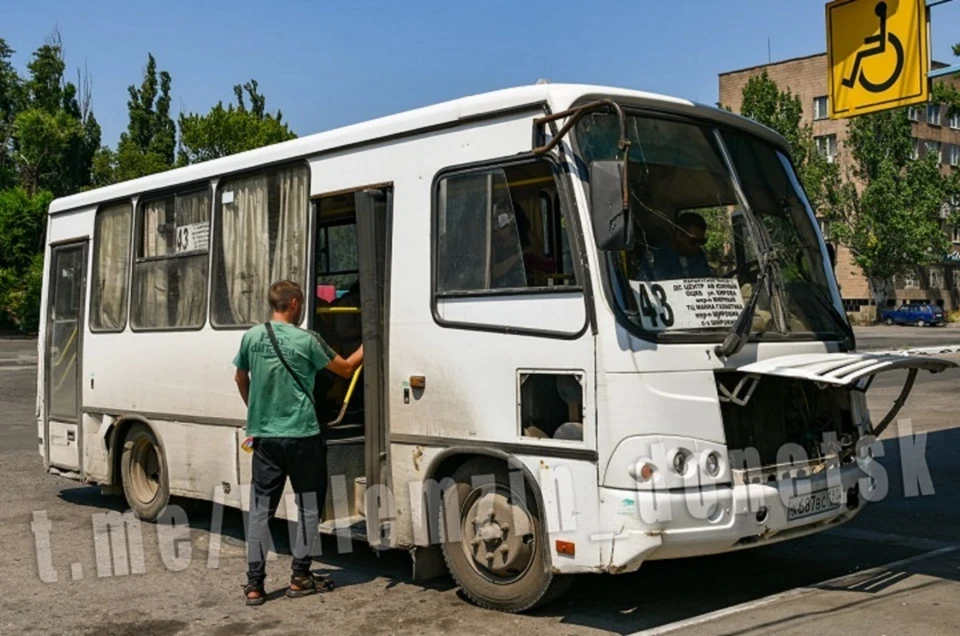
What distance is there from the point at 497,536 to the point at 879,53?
19.4 ft

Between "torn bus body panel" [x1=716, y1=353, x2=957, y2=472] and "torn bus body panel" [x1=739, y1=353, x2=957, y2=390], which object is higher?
"torn bus body panel" [x1=739, y1=353, x2=957, y2=390]

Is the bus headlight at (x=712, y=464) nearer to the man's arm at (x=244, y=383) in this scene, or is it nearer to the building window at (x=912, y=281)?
the man's arm at (x=244, y=383)

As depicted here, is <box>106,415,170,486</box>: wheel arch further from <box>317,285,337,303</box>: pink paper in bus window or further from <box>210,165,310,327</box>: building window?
<box>317,285,337,303</box>: pink paper in bus window

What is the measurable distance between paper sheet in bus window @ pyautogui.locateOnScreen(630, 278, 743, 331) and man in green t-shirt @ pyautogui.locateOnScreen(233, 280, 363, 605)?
2220 mm

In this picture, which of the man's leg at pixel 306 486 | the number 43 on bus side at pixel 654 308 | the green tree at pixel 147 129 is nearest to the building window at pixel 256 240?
the man's leg at pixel 306 486

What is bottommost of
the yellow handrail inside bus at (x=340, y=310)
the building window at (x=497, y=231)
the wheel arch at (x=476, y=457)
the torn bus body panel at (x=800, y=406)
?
the wheel arch at (x=476, y=457)

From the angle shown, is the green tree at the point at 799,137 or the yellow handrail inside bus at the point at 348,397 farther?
the green tree at the point at 799,137

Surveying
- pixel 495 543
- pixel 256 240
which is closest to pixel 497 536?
pixel 495 543

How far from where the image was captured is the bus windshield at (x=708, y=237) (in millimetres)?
6098

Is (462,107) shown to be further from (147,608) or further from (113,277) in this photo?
(113,277)

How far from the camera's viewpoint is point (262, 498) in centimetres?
696

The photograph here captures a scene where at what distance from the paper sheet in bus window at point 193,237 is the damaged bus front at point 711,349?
4.02 m

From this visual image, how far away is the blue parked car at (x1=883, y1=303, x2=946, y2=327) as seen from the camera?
61.7 m

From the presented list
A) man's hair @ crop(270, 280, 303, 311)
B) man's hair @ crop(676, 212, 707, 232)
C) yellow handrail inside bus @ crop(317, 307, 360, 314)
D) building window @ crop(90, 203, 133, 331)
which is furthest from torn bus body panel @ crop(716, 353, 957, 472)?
building window @ crop(90, 203, 133, 331)
